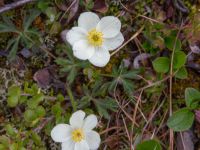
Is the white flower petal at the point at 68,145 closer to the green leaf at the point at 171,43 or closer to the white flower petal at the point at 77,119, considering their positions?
the white flower petal at the point at 77,119

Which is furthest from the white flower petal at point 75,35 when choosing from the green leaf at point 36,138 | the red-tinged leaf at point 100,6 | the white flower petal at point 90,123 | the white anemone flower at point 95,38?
the green leaf at point 36,138

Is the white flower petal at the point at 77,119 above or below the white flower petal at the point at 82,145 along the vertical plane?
above

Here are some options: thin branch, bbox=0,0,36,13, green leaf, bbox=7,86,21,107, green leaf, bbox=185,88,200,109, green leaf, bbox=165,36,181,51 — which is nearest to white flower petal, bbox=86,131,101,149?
green leaf, bbox=7,86,21,107

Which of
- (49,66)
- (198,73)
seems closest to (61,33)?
(49,66)

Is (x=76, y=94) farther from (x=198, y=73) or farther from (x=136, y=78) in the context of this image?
(x=198, y=73)

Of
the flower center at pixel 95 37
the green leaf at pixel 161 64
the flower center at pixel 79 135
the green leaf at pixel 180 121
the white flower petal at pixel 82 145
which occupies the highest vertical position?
the flower center at pixel 95 37

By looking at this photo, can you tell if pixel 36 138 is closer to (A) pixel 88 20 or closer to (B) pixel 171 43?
(A) pixel 88 20
